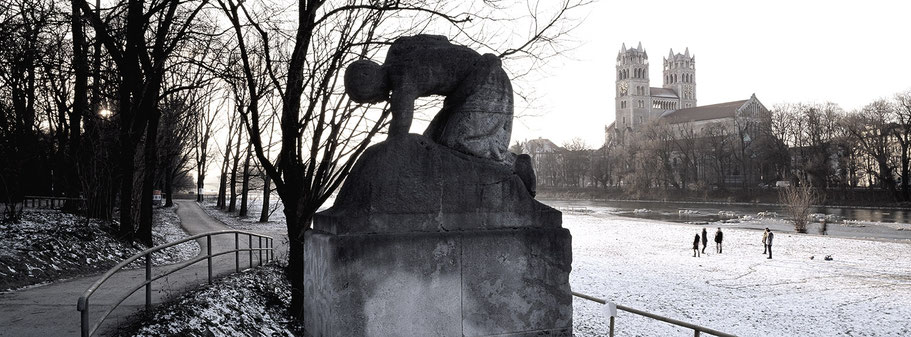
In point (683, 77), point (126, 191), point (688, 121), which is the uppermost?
point (683, 77)

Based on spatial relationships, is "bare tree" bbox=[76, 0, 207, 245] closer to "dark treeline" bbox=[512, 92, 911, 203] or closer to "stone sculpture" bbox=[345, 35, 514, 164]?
"stone sculpture" bbox=[345, 35, 514, 164]

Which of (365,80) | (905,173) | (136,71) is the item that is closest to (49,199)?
(136,71)

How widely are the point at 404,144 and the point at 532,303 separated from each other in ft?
4.13

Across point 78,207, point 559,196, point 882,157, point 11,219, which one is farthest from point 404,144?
point 559,196

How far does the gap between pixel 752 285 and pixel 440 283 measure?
18018mm

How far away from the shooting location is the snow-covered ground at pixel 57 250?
1027cm

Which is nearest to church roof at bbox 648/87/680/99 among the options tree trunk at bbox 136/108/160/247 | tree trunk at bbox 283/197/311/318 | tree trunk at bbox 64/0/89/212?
tree trunk at bbox 64/0/89/212

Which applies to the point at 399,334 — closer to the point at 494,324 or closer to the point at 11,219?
the point at 494,324

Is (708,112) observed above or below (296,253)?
above

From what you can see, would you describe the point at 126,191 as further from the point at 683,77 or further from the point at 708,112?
the point at 683,77

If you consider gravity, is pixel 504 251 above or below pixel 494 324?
above

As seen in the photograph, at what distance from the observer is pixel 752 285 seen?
18.6 m

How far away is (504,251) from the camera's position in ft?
11.9

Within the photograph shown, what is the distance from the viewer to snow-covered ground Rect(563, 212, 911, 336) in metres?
13.9
